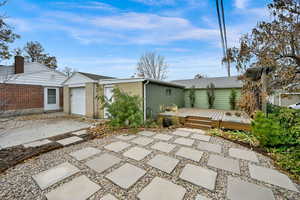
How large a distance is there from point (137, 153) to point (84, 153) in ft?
4.42

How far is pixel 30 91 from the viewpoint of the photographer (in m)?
9.09

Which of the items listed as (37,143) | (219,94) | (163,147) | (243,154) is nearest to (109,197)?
(163,147)

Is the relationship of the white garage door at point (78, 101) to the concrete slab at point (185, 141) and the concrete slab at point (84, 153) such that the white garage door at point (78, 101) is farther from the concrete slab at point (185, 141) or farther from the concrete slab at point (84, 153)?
the concrete slab at point (185, 141)

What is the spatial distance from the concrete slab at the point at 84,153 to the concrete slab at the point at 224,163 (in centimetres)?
278

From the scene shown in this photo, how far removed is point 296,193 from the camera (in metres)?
1.88

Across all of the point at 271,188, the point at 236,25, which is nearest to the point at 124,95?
the point at 271,188

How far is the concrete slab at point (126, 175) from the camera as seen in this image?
2.03 metres

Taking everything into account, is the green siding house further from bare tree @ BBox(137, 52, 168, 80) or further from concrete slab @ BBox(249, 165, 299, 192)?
bare tree @ BBox(137, 52, 168, 80)

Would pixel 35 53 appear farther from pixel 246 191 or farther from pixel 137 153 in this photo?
pixel 246 191

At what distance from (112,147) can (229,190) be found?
2792 mm

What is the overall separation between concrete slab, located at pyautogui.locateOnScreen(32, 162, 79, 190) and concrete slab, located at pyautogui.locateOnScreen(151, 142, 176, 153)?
196 cm

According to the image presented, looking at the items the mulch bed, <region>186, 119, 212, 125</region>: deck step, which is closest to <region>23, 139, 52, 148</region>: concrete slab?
the mulch bed

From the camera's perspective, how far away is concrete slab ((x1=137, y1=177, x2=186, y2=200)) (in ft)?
5.74

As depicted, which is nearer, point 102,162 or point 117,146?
point 102,162
